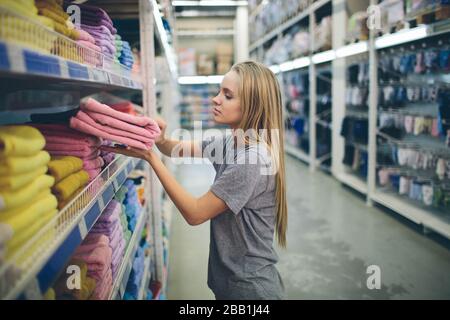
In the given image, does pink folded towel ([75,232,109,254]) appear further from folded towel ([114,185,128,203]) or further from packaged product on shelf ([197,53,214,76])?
packaged product on shelf ([197,53,214,76])

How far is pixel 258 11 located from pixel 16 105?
34.4ft

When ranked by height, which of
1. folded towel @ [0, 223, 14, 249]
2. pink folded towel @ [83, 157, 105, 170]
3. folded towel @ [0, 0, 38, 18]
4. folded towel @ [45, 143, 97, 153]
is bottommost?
folded towel @ [0, 223, 14, 249]

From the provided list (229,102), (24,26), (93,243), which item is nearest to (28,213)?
(24,26)

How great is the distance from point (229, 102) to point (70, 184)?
705mm

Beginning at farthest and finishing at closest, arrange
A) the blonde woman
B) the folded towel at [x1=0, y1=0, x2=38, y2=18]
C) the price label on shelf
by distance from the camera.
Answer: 1. the blonde woman
2. the price label on shelf
3. the folded towel at [x1=0, y1=0, x2=38, y2=18]

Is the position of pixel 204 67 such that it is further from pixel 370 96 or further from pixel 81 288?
pixel 81 288

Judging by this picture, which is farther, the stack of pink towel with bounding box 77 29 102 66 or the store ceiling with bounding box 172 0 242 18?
the store ceiling with bounding box 172 0 242 18

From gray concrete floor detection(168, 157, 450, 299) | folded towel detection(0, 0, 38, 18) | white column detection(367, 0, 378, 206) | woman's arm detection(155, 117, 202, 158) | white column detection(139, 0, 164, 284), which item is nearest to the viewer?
folded towel detection(0, 0, 38, 18)

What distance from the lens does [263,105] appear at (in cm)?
158

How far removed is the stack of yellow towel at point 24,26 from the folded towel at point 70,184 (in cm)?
34

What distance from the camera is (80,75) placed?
112cm

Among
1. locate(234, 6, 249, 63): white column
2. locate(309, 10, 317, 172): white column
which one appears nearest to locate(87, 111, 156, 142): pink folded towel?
locate(309, 10, 317, 172): white column

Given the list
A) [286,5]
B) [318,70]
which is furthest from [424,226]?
[286,5]

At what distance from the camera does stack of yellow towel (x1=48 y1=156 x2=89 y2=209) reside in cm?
108
